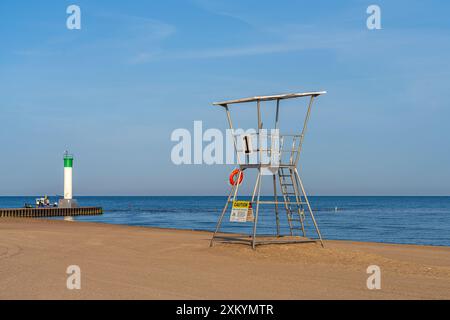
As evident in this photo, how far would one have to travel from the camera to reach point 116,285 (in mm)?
10797

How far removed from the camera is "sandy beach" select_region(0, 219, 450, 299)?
33.4ft

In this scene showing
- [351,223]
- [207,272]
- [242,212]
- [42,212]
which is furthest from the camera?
[42,212]

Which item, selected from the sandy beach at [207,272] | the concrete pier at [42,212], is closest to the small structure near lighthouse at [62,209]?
the concrete pier at [42,212]

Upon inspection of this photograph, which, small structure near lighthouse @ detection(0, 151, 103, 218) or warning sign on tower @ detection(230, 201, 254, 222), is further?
small structure near lighthouse @ detection(0, 151, 103, 218)

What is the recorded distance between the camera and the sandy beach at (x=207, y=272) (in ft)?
33.4

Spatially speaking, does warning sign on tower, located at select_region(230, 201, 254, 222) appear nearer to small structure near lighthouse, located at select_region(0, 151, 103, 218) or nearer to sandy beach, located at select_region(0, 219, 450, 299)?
sandy beach, located at select_region(0, 219, 450, 299)

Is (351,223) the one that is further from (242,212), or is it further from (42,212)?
(242,212)

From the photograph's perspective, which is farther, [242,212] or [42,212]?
[42,212]

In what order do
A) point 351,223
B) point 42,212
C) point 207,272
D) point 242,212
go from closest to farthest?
point 207,272 → point 242,212 → point 351,223 → point 42,212

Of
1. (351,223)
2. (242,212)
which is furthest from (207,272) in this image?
(351,223)

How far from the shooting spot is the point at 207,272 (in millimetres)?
12750

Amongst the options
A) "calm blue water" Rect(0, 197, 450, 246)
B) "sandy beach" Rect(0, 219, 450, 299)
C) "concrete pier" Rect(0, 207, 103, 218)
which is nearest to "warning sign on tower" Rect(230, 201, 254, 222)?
"sandy beach" Rect(0, 219, 450, 299)
